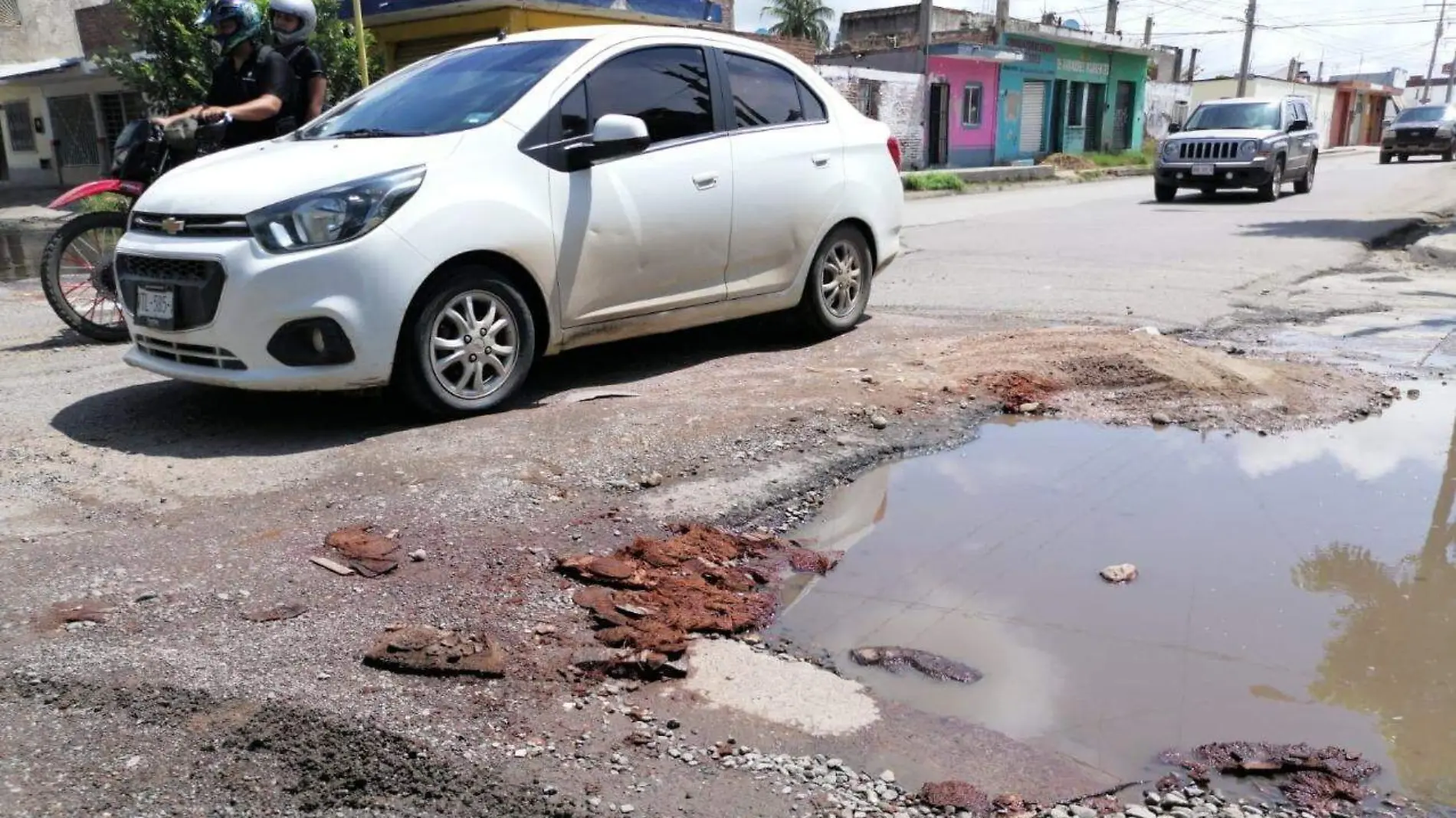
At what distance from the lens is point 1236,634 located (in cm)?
331

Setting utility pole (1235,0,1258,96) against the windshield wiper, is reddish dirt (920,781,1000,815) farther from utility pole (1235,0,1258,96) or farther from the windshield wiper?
utility pole (1235,0,1258,96)

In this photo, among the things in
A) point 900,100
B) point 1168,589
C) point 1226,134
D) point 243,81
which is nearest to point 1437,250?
point 1226,134

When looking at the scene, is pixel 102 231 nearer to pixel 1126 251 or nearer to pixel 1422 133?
pixel 1126 251

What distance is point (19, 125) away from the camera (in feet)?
97.5

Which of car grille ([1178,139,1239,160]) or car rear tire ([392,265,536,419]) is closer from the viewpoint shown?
car rear tire ([392,265,536,419])

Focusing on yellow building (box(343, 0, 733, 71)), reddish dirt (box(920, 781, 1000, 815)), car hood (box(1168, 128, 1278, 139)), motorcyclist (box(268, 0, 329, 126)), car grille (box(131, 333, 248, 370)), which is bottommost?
reddish dirt (box(920, 781, 1000, 815))

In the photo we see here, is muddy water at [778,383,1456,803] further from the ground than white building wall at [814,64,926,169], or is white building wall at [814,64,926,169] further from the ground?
white building wall at [814,64,926,169]

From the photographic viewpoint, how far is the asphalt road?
834cm

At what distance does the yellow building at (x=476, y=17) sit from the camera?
1939cm

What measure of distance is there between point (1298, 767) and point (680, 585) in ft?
5.69

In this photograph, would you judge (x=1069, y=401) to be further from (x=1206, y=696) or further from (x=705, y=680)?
(x=705, y=680)

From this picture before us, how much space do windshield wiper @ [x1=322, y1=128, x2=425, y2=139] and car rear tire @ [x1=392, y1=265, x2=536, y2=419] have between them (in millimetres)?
775

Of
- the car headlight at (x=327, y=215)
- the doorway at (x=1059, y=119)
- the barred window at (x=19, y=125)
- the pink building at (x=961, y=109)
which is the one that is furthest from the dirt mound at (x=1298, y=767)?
the doorway at (x=1059, y=119)

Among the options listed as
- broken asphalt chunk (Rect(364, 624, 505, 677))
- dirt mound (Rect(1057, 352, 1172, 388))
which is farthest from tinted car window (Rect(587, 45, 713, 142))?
broken asphalt chunk (Rect(364, 624, 505, 677))
